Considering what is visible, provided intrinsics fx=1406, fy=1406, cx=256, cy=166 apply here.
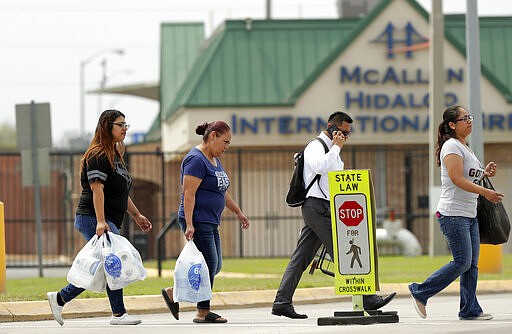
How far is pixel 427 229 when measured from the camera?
35.7 m

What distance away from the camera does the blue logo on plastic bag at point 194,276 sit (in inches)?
477

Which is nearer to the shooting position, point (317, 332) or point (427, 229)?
point (317, 332)

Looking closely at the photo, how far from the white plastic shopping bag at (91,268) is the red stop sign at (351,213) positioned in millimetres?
2048

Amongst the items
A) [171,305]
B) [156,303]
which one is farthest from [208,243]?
[156,303]

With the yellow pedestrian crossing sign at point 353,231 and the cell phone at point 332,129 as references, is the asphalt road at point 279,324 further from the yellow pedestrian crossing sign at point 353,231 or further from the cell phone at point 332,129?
the cell phone at point 332,129

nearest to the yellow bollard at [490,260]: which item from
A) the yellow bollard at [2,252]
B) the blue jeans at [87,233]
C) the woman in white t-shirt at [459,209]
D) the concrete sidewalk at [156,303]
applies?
the concrete sidewalk at [156,303]

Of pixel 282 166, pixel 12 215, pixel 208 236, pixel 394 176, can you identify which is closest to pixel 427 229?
pixel 394 176

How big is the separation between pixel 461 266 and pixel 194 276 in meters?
2.28

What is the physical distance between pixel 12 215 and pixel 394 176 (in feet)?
44.3

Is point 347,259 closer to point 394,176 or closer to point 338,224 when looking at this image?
point 338,224

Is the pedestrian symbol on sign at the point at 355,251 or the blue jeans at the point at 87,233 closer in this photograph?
the pedestrian symbol on sign at the point at 355,251

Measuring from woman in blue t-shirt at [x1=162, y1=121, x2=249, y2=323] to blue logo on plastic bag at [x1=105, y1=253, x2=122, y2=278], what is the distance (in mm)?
708

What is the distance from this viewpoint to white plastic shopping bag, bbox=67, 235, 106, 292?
1190 centimetres

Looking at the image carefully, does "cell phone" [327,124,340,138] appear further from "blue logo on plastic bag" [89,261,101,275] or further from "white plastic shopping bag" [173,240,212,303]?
"blue logo on plastic bag" [89,261,101,275]
